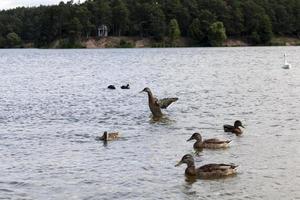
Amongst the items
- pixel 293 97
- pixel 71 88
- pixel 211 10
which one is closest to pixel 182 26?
pixel 211 10

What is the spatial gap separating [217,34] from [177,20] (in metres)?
20.9

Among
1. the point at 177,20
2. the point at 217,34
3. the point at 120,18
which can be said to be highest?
the point at 120,18

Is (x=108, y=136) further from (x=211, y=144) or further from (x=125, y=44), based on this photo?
(x=125, y=44)

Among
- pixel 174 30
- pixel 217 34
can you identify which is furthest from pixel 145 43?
pixel 217 34

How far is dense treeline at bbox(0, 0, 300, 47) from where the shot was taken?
559 feet

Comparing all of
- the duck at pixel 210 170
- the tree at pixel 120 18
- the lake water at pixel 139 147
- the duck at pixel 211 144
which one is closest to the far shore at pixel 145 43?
the tree at pixel 120 18

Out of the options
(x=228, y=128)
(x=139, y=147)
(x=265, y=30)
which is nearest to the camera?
(x=139, y=147)

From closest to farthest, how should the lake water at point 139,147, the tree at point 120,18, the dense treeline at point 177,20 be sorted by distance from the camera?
the lake water at point 139,147 → the dense treeline at point 177,20 → the tree at point 120,18

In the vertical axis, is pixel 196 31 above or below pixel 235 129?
above

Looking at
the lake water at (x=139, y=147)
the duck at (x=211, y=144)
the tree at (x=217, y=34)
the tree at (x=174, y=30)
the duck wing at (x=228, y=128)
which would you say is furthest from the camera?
the tree at (x=174, y=30)

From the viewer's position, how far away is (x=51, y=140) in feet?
73.1

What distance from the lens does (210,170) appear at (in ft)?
54.1

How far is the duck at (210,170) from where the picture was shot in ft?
53.8

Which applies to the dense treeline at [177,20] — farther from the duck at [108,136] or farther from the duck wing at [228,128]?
the duck at [108,136]
